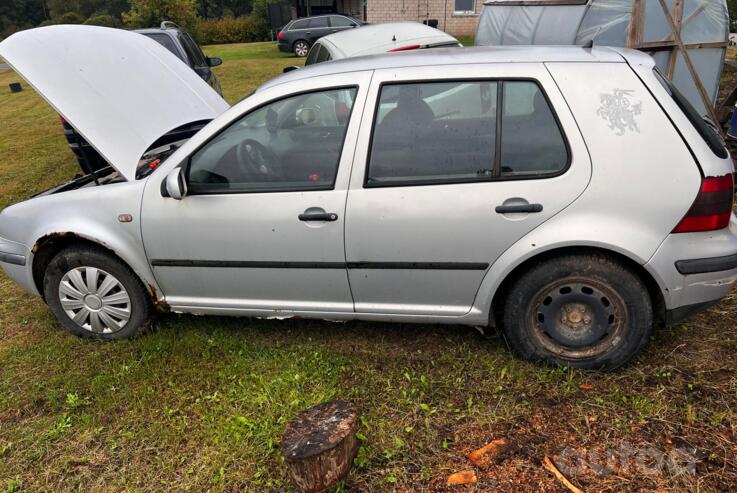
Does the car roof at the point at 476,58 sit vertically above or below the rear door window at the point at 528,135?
above

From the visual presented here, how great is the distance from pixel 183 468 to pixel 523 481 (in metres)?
1.53

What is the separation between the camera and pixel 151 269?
3.10 m

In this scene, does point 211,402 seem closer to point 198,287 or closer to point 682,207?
point 198,287

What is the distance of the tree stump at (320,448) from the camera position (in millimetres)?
2174

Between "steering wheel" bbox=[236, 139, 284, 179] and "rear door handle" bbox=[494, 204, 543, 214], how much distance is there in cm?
115

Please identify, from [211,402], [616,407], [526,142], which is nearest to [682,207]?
[526,142]

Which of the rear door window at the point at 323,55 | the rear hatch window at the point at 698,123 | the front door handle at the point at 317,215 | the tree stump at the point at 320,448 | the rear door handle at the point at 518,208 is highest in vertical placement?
the rear door window at the point at 323,55

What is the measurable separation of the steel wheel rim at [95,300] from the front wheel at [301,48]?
715 inches

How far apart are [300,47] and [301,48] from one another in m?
0.05

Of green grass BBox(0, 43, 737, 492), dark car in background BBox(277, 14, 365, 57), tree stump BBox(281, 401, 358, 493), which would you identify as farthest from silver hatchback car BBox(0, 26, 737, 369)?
dark car in background BBox(277, 14, 365, 57)

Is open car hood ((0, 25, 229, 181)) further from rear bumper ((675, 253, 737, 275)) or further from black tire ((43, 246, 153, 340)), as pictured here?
rear bumper ((675, 253, 737, 275))

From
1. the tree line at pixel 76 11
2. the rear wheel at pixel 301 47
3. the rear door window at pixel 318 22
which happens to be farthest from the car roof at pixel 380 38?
the tree line at pixel 76 11

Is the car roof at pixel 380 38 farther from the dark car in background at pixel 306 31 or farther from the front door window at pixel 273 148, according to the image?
the dark car in background at pixel 306 31

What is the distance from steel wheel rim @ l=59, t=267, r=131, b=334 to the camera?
10.6 feet
